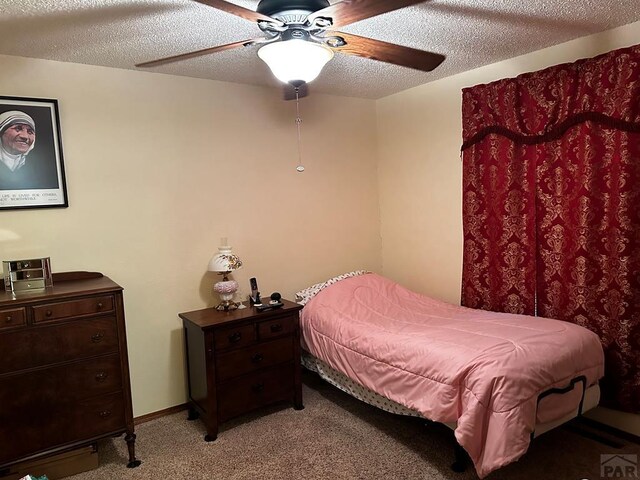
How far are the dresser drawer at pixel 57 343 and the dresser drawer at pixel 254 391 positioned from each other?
76 cm

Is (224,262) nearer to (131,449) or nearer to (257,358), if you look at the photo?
(257,358)

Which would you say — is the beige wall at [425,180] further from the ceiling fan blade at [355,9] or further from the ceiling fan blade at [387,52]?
the ceiling fan blade at [355,9]

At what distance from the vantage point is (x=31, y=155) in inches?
106

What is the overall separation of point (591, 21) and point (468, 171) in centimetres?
115

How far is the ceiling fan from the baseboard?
2.31 m

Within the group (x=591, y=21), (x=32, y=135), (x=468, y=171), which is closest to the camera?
(x=591, y=21)

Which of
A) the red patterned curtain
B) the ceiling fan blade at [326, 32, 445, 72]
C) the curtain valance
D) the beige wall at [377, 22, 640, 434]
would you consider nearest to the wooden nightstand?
the beige wall at [377, 22, 640, 434]

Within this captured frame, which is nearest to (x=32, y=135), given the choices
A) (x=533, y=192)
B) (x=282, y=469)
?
(x=282, y=469)

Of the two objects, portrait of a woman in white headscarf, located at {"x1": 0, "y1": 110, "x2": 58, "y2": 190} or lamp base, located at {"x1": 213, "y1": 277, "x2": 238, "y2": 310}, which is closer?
portrait of a woman in white headscarf, located at {"x1": 0, "y1": 110, "x2": 58, "y2": 190}

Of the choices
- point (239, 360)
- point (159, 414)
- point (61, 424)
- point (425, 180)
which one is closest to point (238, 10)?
point (239, 360)

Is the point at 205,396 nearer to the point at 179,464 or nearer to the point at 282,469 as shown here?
the point at 179,464

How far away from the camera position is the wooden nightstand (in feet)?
9.26

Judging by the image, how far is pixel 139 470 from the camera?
2.53 m

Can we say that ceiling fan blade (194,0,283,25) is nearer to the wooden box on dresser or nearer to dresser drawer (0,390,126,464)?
→ the wooden box on dresser
